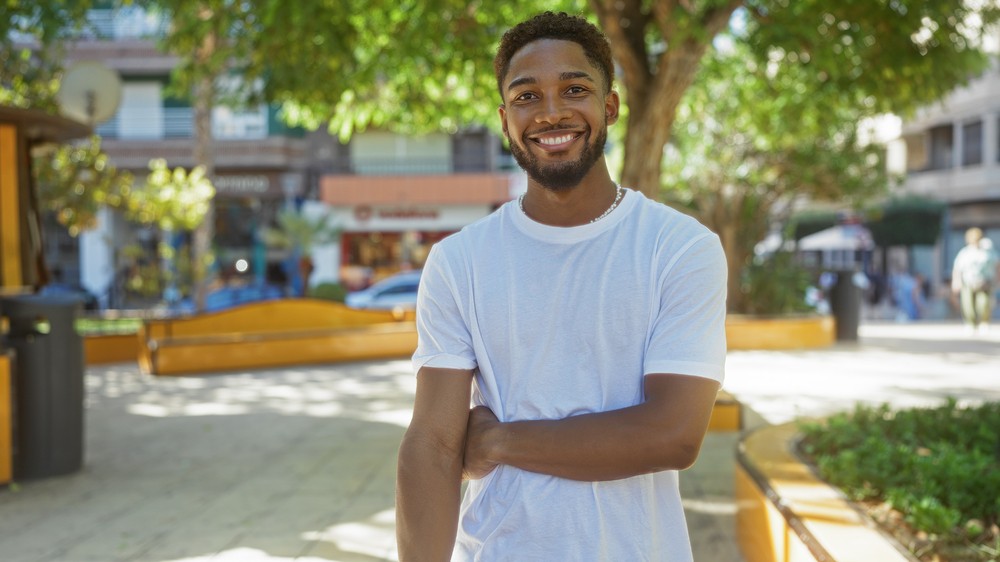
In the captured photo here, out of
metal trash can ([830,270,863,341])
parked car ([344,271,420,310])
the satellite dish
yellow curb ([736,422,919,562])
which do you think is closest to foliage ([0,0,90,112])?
the satellite dish

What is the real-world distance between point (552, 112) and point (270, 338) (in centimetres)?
1319

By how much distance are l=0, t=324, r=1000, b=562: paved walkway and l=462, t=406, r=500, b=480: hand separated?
11.3 feet

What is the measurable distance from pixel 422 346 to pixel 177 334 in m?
13.9

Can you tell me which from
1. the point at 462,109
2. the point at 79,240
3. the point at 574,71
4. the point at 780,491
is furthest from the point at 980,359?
the point at 79,240

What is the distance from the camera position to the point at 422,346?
6.66ft

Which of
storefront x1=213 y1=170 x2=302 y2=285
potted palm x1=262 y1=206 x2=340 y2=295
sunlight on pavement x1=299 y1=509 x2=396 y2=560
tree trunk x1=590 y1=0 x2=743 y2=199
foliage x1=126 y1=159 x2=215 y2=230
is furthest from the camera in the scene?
storefront x1=213 y1=170 x2=302 y2=285

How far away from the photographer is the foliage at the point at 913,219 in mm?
39062

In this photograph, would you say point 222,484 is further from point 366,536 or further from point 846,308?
point 846,308

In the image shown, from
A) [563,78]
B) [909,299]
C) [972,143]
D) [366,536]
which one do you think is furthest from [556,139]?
[972,143]

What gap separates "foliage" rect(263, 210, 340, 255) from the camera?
3142 cm

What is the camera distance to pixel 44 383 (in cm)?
723

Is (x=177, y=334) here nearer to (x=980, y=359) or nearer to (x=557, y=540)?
(x=980, y=359)

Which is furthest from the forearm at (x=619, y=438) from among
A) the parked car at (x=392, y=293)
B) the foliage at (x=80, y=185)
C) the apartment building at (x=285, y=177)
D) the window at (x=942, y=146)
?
the window at (x=942, y=146)

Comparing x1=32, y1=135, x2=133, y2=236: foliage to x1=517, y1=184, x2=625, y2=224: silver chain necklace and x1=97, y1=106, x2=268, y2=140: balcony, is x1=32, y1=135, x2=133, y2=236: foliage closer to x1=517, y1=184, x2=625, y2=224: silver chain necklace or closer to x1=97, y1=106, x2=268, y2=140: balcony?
x1=517, y1=184, x2=625, y2=224: silver chain necklace
